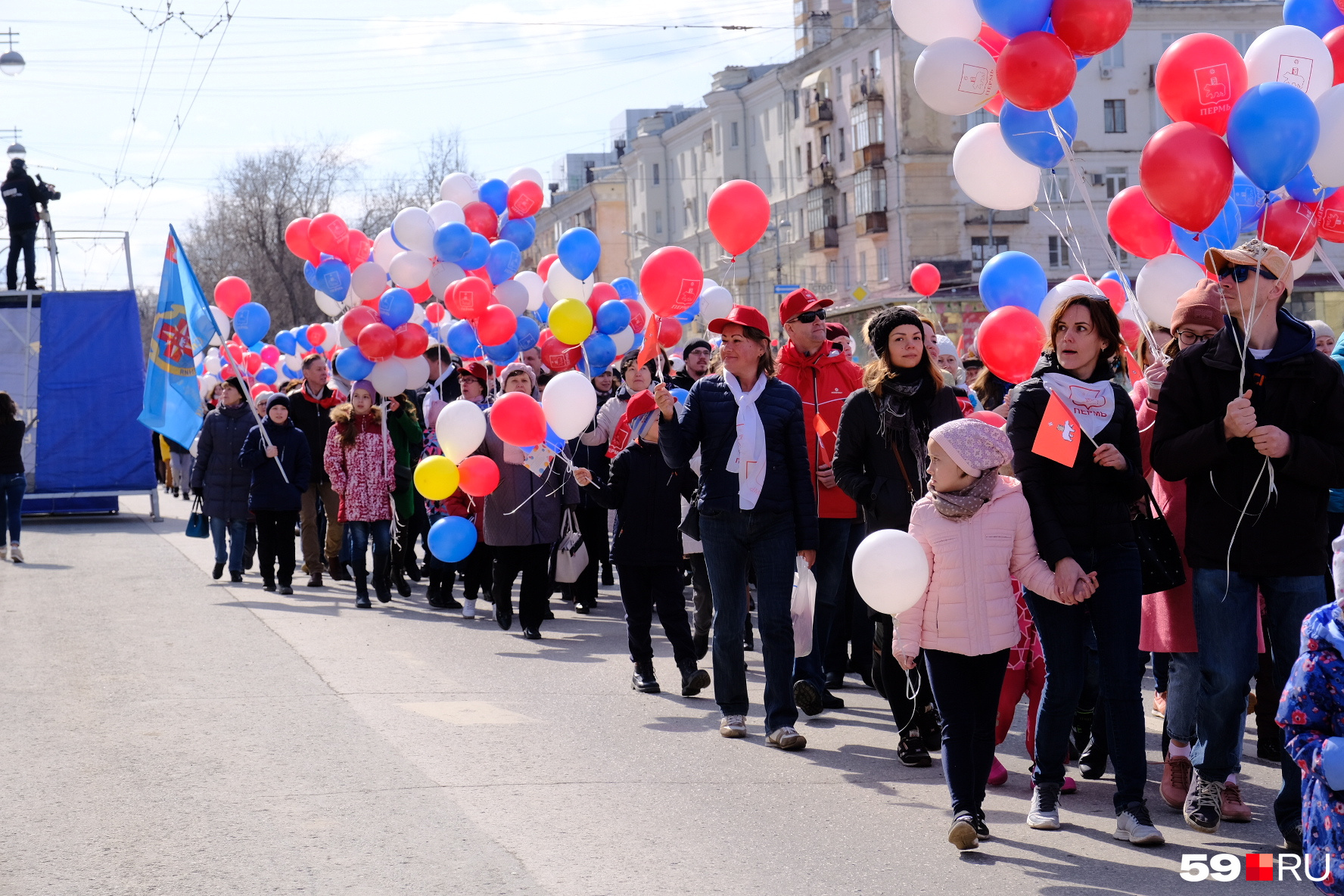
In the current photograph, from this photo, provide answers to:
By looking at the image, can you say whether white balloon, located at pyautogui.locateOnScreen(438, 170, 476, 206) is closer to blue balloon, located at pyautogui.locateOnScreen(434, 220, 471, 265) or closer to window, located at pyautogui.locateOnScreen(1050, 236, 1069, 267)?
blue balloon, located at pyautogui.locateOnScreen(434, 220, 471, 265)

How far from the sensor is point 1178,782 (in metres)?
6.09

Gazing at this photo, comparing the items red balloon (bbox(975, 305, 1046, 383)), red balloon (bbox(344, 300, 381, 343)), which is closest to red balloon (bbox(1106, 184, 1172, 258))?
red balloon (bbox(975, 305, 1046, 383))

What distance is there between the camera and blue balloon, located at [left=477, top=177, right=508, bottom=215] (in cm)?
1568

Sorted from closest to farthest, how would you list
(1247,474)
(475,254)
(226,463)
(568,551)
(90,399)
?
1. (1247,474)
2. (568,551)
3. (475,254)
4. (226,463)
5. (90,399)

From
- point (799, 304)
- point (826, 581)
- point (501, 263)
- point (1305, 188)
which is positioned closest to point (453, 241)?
point (501, 263)

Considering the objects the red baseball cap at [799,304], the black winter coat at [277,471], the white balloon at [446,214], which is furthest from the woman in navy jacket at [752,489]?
the white balloon at [446,214]

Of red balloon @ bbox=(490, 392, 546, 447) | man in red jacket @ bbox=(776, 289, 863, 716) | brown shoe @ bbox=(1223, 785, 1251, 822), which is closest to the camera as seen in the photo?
brown shoe @ bbox=(1223, 785, 1251, 822)

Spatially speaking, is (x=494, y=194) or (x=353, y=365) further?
(x=494, y=194)

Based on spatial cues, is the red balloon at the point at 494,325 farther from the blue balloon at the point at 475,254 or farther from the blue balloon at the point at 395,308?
the blue balloon at the point at 475,254

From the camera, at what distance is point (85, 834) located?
5801 mm

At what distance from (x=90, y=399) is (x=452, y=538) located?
50.0ft

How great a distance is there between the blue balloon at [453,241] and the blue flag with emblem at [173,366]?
11.5 ft

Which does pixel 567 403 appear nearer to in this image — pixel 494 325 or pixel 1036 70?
pixel 494 325

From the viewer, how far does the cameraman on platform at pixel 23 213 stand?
78.8 ft
